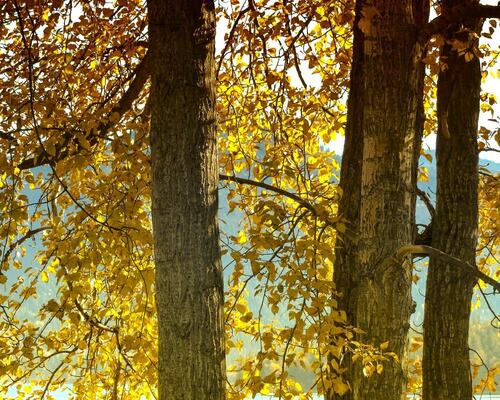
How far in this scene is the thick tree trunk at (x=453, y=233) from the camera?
6223 mm

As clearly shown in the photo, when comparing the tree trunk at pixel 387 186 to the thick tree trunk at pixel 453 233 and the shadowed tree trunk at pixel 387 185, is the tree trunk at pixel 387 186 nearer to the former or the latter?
the shadowed tree trunk at pixel 387 185

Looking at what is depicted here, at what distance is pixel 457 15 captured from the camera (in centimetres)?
518

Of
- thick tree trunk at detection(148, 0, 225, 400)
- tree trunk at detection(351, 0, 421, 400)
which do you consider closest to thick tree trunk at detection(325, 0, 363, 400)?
tree trunk at detection(351, 0, 421, 400)

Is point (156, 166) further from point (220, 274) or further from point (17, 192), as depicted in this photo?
point (17, 192)

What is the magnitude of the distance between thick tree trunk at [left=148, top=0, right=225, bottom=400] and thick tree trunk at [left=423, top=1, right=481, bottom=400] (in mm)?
2484

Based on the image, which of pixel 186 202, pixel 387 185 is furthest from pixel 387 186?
pixel 186 202

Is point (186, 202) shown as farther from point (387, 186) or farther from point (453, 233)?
point (453, 233)

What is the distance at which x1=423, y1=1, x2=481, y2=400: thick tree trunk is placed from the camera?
6.22 meters

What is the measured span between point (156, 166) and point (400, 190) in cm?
154

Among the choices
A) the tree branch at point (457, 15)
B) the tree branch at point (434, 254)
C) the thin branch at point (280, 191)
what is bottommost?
the tree branch at point (434, 254)

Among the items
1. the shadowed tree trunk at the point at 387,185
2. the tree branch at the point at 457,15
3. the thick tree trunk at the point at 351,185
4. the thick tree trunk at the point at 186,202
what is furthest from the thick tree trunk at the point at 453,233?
the thick tree trunk at the point at 186,202

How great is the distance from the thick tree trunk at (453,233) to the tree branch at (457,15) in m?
0.91

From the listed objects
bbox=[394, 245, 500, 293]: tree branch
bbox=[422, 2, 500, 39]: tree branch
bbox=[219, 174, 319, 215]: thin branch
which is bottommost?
bbox=[394, 245, 500, 293]: tree branch

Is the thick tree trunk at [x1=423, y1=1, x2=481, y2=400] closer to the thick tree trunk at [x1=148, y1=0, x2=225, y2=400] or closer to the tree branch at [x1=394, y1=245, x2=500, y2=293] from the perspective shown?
the tree branch at [x1=394, y1=245, x2=500, y2=293]
